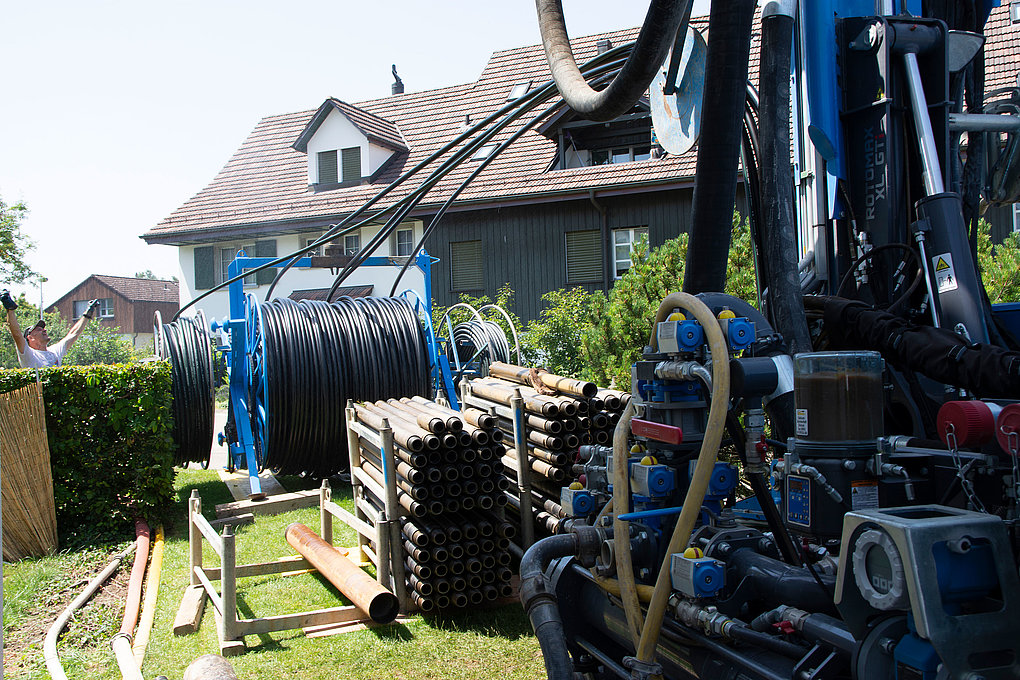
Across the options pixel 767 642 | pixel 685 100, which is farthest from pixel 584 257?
pixel 767 642

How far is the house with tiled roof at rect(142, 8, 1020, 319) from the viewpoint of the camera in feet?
60.8

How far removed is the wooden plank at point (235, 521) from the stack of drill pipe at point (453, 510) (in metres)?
3.14

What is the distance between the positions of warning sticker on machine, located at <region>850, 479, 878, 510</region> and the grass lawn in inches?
105

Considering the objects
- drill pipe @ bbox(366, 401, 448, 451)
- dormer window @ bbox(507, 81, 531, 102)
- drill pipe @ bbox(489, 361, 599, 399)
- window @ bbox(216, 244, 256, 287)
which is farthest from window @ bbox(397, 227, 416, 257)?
drill pipe @ bbox(366, 401, 448, 451)

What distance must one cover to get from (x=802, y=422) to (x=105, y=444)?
7473 mm

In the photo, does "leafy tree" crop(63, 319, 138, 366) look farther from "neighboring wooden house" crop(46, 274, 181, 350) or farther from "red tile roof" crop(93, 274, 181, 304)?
"red tile roof" crop(93, 274, 181, 304)

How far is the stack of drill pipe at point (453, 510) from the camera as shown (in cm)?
561

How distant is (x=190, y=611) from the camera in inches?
226

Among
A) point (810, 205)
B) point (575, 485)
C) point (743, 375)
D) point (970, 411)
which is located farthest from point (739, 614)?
point (810, 205)

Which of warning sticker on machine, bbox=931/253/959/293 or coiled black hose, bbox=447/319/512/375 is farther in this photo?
coiled black hose, bbox=447/319/512/375

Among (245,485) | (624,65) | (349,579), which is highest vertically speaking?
(624,65)

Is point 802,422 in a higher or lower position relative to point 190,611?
higher

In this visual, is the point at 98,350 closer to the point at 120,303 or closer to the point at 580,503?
the point at 580,503

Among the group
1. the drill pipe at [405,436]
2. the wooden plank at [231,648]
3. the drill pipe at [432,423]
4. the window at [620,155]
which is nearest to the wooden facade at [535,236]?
the window at [620,155]
